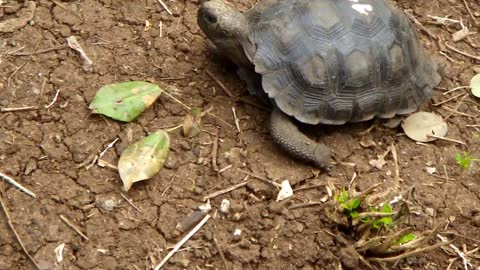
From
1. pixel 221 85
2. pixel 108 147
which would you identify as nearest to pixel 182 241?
pixel 108 147

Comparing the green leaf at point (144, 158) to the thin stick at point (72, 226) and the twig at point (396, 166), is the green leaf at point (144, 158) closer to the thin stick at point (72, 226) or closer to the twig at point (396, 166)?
the thin stick at point (72, 226)

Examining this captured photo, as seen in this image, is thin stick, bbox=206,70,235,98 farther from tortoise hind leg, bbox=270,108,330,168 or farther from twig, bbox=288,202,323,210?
twig, bbox=288,202,323,210

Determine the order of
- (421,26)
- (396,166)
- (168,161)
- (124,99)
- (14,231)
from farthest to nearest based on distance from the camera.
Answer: (421,26) → (396,166) → (124,99) → (168,161) → (14,231)

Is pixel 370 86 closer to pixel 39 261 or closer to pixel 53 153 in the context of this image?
pixel 53 153

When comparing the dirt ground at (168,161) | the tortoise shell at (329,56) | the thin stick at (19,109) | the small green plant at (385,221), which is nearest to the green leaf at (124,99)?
the dirt ground at (168,161)

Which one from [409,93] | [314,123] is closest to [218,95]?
[314,123]

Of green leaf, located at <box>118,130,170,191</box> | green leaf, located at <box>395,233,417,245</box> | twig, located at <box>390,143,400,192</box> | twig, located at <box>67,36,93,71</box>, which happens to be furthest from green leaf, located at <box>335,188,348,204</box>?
twig, located at <box>67,36,93,71</box>

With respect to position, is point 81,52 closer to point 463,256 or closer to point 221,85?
point 221,85

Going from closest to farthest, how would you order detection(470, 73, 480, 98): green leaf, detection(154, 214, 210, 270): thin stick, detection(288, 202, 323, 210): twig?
1. detection(154, 214, 210, 270): thin stick
2. detection(288, 202, 323, 210): twig
3. detection(470, 73, 480, 98): green leaf
